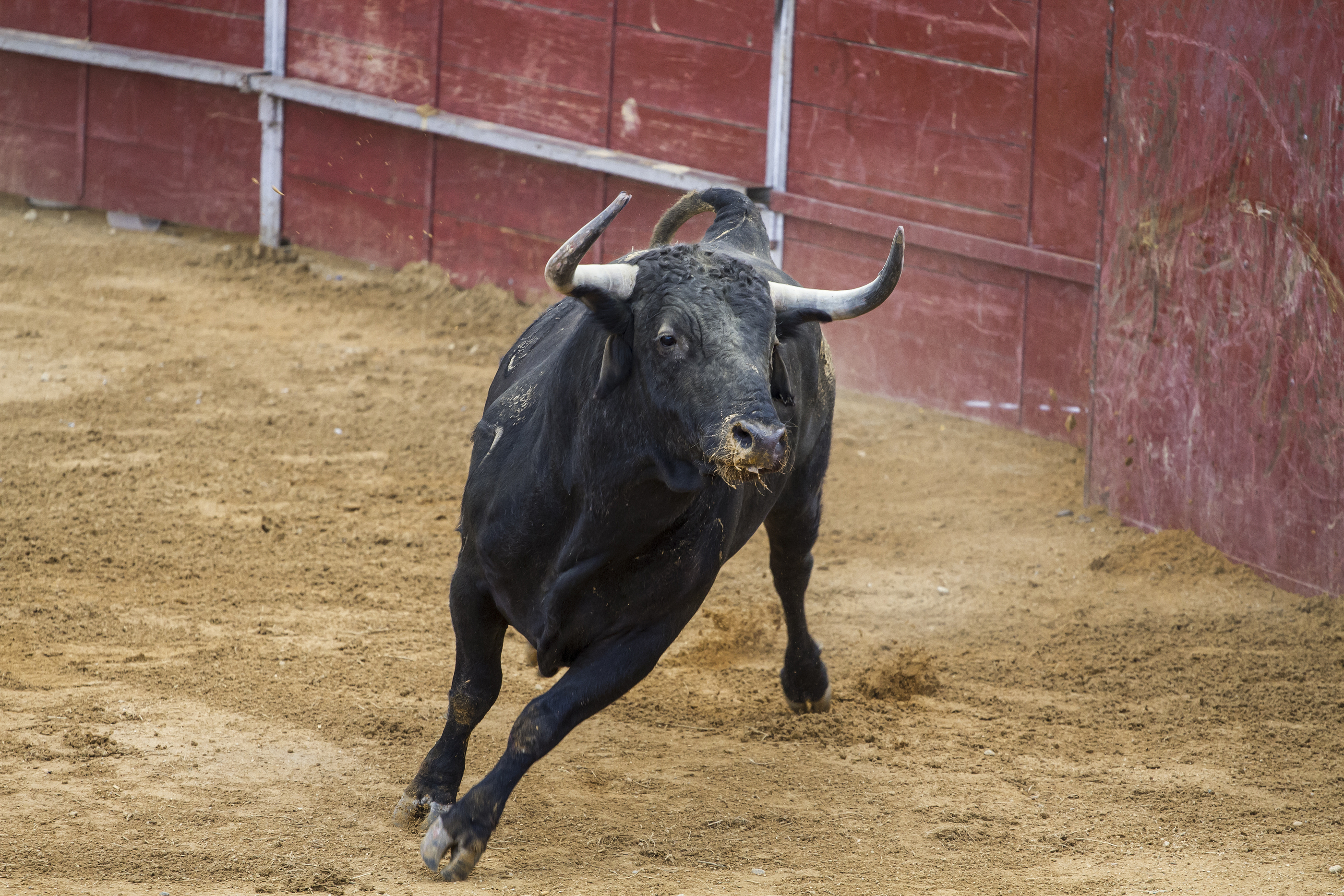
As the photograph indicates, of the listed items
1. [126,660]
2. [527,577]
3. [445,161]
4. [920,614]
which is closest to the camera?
[527,577]

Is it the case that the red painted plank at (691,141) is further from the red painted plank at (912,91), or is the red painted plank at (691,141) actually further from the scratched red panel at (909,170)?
the red painted plank at (912,91)

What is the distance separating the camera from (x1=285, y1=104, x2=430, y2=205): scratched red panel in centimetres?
987

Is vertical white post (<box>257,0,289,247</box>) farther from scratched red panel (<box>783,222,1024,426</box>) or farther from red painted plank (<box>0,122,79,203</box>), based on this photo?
scratched red panel (<box>783,222,1024,426</box>)

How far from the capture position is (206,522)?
5957mm

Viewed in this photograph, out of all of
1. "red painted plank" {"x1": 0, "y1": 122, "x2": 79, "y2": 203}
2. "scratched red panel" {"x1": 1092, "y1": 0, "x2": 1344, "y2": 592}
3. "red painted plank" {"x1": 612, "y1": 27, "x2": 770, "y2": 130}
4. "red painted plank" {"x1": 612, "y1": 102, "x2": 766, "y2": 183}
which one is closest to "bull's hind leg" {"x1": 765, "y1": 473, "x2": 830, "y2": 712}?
"scratched red panel" {"x1": 1092, "y1": 0, "x2": 1344, "y2": 592}

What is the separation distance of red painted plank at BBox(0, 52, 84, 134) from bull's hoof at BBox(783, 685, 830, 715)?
8.04 metres

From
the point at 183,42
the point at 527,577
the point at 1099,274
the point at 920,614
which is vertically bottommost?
the point at 920,614

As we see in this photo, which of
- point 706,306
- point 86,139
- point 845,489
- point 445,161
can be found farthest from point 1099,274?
point 86,139

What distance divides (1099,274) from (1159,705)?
221cm

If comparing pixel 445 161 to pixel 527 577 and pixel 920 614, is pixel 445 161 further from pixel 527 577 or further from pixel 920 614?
pixel 527 577

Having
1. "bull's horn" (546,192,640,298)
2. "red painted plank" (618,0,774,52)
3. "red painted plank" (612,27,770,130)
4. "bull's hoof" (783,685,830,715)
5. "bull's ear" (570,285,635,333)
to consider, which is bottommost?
"bull's hoof" (783,685,830,715)

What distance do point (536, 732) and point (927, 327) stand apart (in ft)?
16.1

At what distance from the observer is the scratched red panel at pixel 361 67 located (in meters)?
9.80

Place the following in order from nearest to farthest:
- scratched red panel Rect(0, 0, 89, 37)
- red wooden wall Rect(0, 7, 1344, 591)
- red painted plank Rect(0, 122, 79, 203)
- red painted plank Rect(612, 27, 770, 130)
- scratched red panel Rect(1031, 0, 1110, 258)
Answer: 1. red wooden wall Rect(0, 7, 1344, 591)
2. scratched red panel Rect(1031, 0, 1110, 258)
3. red painted plank Rect(612, 27, 770, 130)
4. scratched red panel Rect(0, 0, 89, 37)
5. red painted plank Rect(0, 122, 79, 203)
